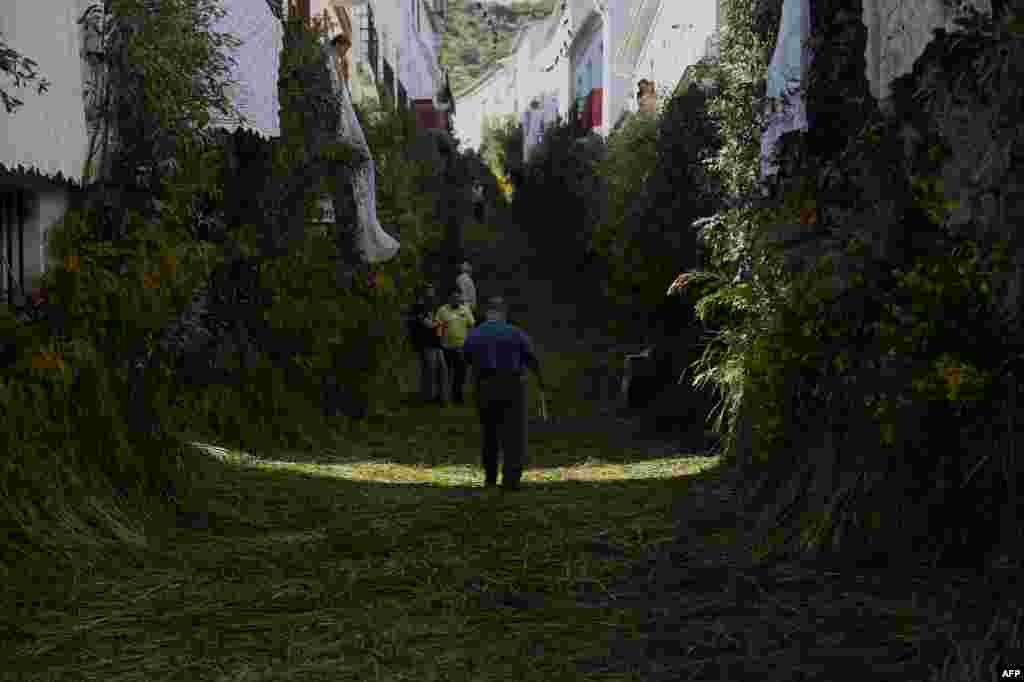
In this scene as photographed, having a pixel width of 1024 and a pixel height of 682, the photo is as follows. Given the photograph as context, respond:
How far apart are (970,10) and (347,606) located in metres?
3.74

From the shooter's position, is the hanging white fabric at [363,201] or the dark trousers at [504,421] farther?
the hanging white fabric at [363,201]

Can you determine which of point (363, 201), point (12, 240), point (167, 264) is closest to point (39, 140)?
point (12, 240)

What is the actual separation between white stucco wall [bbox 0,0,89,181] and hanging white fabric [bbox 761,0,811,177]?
4402mm

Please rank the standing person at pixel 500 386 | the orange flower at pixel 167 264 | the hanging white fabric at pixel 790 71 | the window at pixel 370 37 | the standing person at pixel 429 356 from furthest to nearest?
1. the window at pixel 370 37
2. the standing person at pixel 429 356
3. the standing person at pixel 500 386
4. the orange flower at pixel 167 264
5. the hanging white fabric at pixel 790 71

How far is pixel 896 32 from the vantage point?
635 centimetres

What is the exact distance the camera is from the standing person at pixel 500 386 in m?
11.0

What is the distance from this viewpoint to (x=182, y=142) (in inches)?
368

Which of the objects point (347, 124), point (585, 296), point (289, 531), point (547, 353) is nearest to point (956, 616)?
point (289, 531)

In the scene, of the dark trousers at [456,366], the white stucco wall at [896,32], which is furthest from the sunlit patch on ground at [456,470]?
the dark trousers at [456,366]

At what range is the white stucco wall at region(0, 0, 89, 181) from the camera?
7.17m

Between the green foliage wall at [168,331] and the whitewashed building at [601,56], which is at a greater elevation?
the whitewashed building at [601,56]

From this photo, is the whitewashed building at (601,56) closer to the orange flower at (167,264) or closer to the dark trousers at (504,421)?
the dark trousers at (504,421)

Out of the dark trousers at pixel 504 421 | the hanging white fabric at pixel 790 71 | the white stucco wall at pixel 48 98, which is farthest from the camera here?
the dark trousers at pixel 504 421

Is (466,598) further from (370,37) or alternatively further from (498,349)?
(370,37)
